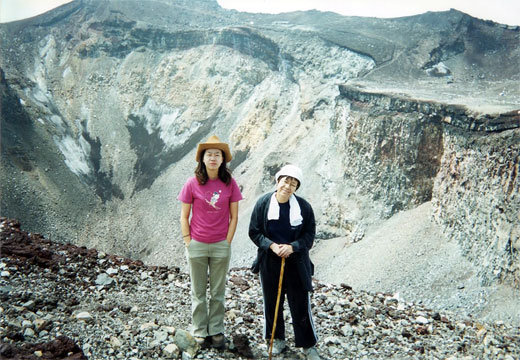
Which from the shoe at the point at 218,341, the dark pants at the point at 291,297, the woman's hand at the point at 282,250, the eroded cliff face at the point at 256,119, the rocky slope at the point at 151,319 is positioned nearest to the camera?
the woman's hand at the point at 282,250

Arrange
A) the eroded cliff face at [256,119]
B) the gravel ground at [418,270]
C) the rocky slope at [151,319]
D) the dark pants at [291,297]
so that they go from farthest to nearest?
the eroded cliff face at [256,119] → the gravel ground at [418,270] → the dark pants at [291,297] → the rocky slope at [151,319]

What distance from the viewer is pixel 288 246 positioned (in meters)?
4.73

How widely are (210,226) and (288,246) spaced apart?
0.95 metres

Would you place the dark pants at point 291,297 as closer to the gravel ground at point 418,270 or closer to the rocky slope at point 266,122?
the gravel ground at point 418,270

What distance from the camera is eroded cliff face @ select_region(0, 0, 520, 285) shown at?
15.7 meters

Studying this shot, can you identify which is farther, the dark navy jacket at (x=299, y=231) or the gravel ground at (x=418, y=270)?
the gravel ground at (x=418, y=270)

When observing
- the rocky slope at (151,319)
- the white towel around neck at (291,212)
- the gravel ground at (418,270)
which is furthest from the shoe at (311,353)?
the gravel ground at (418,270)

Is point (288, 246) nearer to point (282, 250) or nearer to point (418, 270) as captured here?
point (282, 250)

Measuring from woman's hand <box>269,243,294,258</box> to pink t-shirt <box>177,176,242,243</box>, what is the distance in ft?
2.23

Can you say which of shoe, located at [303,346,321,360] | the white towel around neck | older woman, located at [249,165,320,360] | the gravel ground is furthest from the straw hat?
the gravel ground

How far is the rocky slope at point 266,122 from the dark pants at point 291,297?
32.2 ft

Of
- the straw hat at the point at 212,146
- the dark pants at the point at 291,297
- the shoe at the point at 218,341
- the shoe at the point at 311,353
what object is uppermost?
the straw hat at the point at 212,146

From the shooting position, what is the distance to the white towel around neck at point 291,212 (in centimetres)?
480

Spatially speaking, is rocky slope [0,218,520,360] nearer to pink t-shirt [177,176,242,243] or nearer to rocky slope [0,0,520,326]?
pink t-shirt [177,176,242,243]
